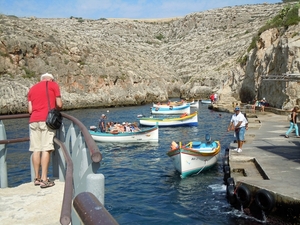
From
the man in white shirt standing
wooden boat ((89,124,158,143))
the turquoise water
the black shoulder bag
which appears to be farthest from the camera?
wooden boat ((89,124,158,143))

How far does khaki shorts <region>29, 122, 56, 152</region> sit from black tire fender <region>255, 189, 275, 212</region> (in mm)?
6730

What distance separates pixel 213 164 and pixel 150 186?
4312mm

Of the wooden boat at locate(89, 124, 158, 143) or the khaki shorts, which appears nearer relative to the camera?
the khaki shorts

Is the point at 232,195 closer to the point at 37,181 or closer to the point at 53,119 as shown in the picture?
the point at 37,181

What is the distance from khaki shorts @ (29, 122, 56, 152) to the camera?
679 centimetres

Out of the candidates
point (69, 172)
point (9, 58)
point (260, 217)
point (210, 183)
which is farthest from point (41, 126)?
point (9, 58)

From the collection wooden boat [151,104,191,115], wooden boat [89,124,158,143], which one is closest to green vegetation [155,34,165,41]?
wooden boat [151,104,191,115]

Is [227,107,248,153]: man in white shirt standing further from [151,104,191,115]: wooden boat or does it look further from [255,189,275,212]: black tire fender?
[151,104,191,115]: wooden boat

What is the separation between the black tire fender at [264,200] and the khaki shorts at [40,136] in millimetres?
A: 6730

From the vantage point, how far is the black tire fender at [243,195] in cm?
1152

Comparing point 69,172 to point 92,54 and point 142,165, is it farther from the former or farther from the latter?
point 92,54

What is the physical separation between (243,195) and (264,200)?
112 cm

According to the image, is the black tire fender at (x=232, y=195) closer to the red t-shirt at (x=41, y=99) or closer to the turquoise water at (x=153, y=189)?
the turquoise water at (x=153, y=189)

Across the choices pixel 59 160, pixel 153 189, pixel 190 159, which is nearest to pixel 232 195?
pixel 153 189
